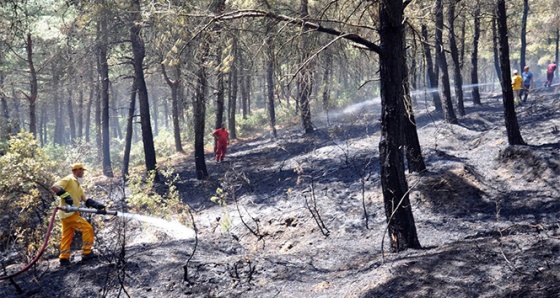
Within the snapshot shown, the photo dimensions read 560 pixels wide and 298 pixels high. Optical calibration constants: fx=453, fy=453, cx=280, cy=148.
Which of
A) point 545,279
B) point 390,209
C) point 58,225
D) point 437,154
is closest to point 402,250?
point 390,209

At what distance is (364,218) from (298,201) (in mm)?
2433

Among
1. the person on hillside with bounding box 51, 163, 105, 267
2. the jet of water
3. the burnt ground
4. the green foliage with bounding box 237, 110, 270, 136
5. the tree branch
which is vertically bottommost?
the jet of water

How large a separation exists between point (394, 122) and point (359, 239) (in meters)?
3.06

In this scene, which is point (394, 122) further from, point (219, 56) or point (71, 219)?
point (219, 56)

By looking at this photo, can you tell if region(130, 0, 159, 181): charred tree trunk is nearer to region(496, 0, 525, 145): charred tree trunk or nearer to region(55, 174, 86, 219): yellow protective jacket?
region(55, 174, 86, 219): yellow protective jacket

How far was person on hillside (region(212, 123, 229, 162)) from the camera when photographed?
1786 centimetres

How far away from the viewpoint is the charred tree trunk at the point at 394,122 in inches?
247

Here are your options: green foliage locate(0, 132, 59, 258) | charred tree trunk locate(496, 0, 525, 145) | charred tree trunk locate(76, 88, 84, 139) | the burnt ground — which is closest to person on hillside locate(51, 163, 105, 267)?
the burnt ground


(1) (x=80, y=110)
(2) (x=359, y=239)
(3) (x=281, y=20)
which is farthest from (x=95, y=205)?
(1) (x=80, y=110)

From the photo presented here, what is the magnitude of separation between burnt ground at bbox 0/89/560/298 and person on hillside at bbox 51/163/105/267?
1.00ft

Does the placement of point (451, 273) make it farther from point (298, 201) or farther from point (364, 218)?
point (298, 201)

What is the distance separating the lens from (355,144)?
17.0 metres

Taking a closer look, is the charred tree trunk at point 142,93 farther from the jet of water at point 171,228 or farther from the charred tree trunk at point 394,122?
the charred tree trunk at point 394,122

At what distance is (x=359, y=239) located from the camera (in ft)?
28.5
